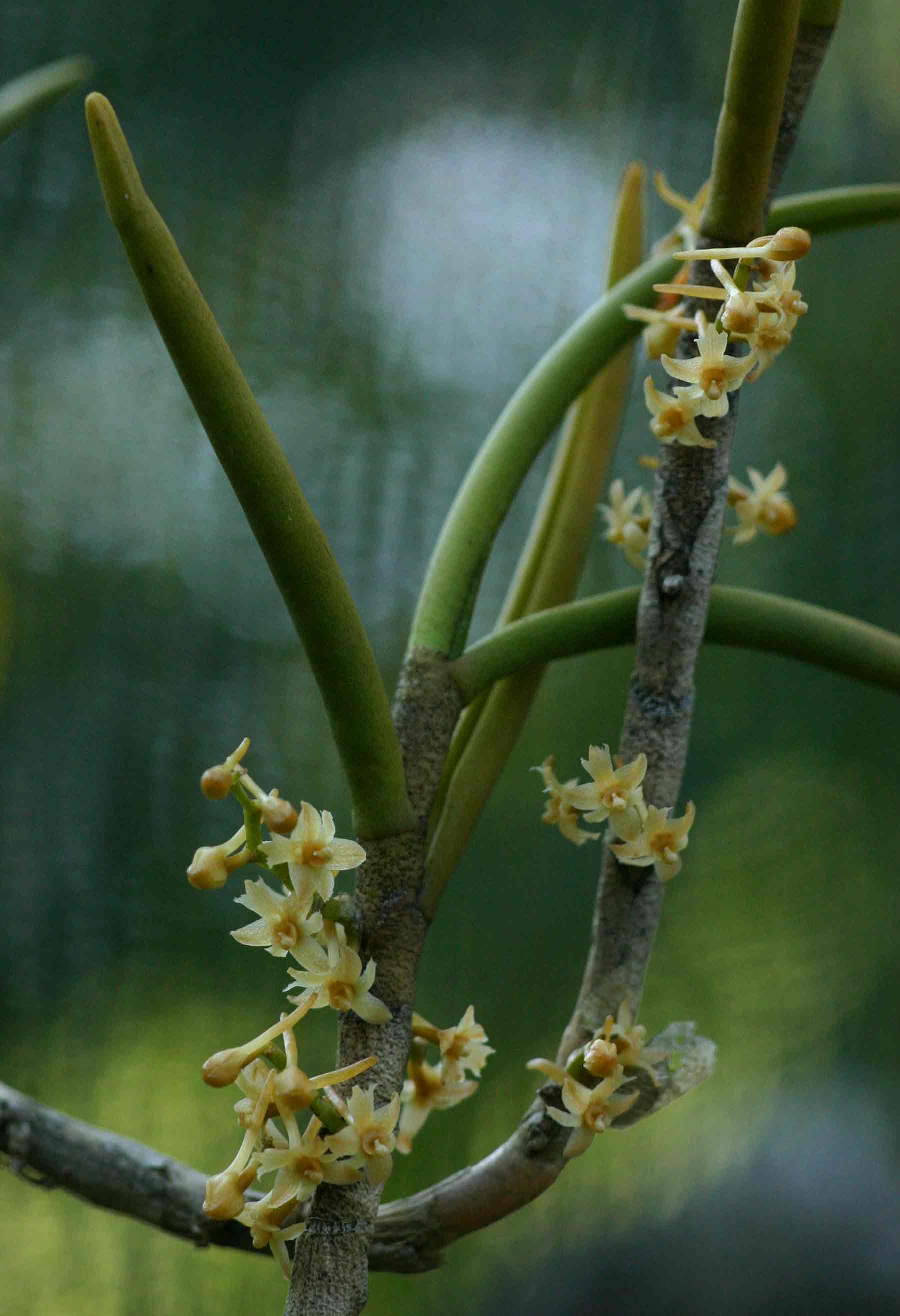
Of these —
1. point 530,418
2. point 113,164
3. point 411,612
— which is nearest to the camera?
point 113,164

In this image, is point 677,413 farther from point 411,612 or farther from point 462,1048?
point 411,612

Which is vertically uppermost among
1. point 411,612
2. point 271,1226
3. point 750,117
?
point 750,117

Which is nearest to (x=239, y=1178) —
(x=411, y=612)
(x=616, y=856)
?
(x=616, y=856)

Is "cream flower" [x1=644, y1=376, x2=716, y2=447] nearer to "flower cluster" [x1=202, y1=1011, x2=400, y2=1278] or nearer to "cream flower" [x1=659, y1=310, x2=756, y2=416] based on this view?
"cream flower" [x1=659, y1=310, x2=756, y2=416]

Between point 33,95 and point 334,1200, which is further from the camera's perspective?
point 33,95

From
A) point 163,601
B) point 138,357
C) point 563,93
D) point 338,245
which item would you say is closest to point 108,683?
point 163,601

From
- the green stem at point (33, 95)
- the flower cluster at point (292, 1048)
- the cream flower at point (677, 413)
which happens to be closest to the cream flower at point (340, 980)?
the flower cluster at point (292, 1048)

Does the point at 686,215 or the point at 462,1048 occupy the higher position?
the point at 686,215
